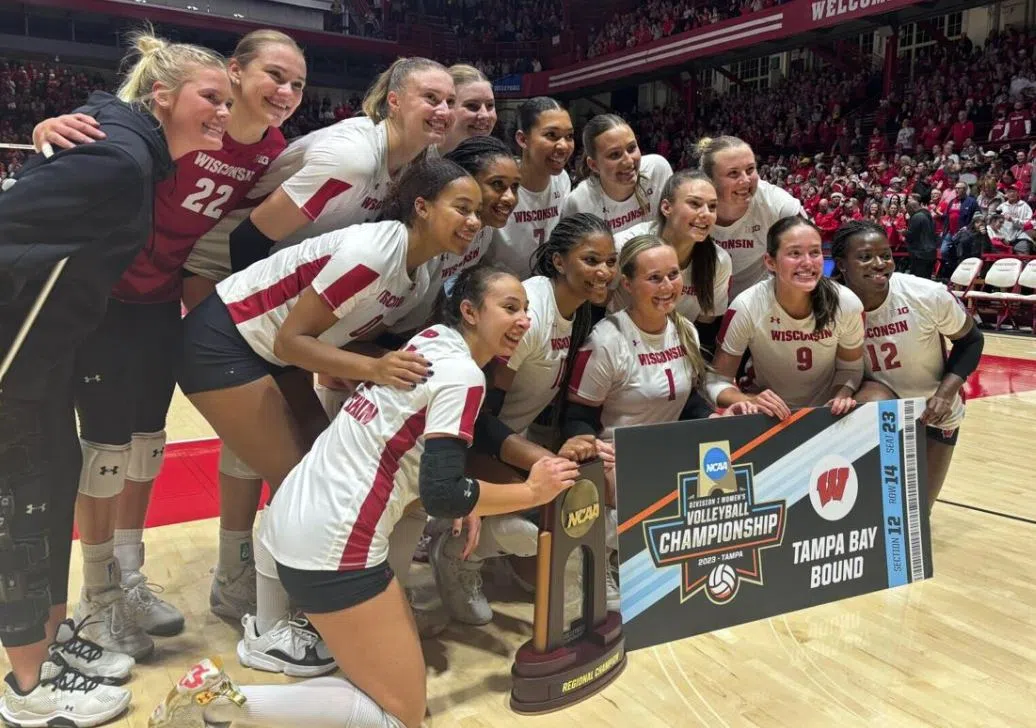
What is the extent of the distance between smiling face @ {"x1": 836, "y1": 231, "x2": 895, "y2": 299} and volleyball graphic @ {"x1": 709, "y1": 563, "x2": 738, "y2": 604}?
4.45 ft

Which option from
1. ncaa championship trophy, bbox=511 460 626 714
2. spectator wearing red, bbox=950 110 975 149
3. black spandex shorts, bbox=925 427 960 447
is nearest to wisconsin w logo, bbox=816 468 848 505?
black spandex shorts, bbox=925 427 960 447

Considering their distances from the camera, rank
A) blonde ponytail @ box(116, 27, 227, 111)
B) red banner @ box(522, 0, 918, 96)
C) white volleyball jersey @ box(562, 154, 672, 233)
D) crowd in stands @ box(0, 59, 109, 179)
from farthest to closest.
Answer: crowd in stands @ box(0, 59, 109, 179)
red banner @ box(522, 0, 918, 96)
white volleyball jersey @ box(562, 154, 672, 233)
blonde ponytail @ box(116, 27, 227, 111)

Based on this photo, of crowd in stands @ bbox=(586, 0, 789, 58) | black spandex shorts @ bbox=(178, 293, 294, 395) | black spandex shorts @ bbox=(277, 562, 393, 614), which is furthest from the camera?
crowd in stands @ bbox=(586, 0, 789, 58)

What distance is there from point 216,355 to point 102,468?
49 cm

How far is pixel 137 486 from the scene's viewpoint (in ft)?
8.95

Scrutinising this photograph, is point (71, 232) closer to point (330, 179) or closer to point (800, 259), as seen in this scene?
point (330, 179)

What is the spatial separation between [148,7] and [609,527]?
23.3 m

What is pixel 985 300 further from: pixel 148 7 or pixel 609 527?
pixel 148 7

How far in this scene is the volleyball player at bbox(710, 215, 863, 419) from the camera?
3.03 m

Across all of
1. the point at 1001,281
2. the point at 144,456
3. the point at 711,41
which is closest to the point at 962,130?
the point at 1001,281

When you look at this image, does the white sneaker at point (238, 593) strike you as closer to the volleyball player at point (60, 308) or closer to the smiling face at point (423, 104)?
the volleyball player at point (60, 308)

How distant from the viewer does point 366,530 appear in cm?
202

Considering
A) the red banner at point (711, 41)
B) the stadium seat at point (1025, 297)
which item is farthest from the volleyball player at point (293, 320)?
the red banner at point (711, 41)

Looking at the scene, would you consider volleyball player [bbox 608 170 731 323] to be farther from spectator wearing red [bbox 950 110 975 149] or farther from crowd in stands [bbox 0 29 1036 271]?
spectator wearing red [bbox 950 110 975 149]
